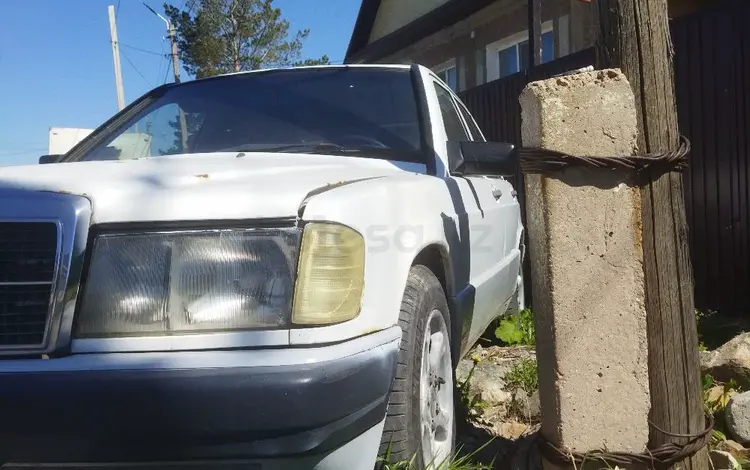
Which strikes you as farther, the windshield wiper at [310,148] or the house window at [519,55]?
the house window at [519,55]

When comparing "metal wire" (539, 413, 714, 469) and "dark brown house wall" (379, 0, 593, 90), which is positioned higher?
"dark brown house wall" (379, 0, 593, 90)

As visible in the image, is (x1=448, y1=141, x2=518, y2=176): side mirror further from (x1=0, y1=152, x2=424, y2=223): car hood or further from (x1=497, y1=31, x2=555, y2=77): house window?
(x1=497, y1=31, x2=555, y2=77): house window

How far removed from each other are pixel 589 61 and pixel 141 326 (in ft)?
17.5

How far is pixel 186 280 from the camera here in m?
1.53

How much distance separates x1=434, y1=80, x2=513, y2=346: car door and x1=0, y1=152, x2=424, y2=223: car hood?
961 millimetres

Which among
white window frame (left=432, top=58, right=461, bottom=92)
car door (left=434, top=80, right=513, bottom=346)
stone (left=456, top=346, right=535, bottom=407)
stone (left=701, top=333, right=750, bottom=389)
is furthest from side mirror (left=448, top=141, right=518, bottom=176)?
white window frame (left=432, top=58, right=461, bottom=92)

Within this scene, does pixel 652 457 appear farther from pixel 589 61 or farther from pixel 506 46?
pixel 506 46

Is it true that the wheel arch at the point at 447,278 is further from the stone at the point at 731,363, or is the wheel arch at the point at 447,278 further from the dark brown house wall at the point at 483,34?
the dark brown house wall at the point at 483,34

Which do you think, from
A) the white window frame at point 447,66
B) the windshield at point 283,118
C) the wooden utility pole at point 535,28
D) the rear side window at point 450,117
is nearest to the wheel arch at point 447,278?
the windshield at point 283,118

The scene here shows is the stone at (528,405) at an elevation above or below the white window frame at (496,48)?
below

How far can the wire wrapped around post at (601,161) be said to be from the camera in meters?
2.05

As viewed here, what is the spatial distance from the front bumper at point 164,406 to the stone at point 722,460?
5.71 feet

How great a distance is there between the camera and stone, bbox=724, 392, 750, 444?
8.59ft

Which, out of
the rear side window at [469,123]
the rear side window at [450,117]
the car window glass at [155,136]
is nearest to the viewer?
the car window glass at [155,136]
